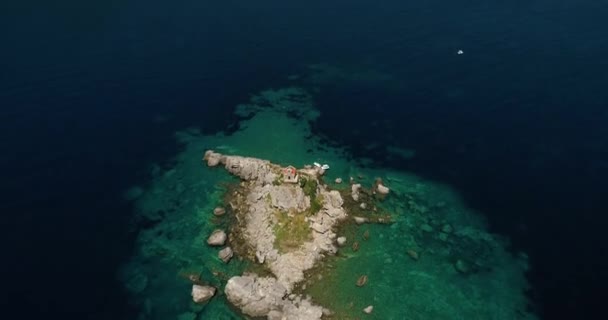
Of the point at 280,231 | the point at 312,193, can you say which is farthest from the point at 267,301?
the point at 312,193

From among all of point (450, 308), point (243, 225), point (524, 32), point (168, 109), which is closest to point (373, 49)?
point (524, 32)

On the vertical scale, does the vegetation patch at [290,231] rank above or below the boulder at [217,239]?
above

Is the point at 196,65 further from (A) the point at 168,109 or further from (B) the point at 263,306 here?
(B) the point at 263,306

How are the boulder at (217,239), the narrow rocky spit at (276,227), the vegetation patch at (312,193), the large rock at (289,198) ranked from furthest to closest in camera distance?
the vegetation patch at (312,193)
the large rock at (289,198)
the boulder at (217,239)
the narrow rocky spit at (276,227)

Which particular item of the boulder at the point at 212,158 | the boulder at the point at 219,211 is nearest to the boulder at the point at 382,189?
the boulder at the point at 219,211

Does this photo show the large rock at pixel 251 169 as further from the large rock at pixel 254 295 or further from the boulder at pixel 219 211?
the large rock at pixel 254 295

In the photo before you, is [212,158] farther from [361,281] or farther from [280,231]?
[361,281]
